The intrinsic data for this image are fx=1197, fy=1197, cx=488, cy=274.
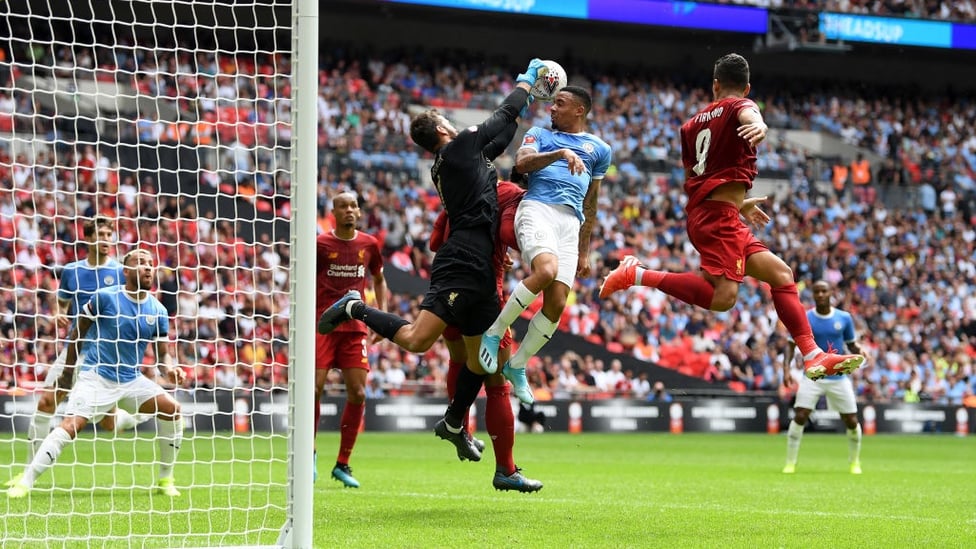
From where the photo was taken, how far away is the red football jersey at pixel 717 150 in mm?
8406

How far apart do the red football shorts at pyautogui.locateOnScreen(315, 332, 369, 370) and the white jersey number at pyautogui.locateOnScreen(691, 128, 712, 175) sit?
4187mm

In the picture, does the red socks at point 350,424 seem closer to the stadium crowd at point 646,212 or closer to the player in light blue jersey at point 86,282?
the player in light blue jersey at point 86,282

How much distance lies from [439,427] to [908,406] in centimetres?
1940

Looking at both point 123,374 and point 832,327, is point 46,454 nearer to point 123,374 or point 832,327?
point 123,374

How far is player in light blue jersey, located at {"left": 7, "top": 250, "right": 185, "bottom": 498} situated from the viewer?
9.75 metres

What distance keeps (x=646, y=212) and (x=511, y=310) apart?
22.3 m

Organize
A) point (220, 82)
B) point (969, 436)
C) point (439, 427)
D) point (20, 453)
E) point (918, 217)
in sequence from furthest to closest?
point (918, 217) → point (220, 82) → point (969, 436) → point (20, 453) → point (439, 427)

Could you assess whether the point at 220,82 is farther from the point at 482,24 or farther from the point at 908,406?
the point at 908,406


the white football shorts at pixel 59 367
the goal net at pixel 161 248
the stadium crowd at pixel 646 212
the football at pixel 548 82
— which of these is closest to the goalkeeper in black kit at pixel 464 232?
the football at pixel 548 82

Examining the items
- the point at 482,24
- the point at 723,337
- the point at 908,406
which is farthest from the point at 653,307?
the point at 482,24

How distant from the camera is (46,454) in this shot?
376 inches

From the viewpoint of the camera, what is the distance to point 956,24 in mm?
35719

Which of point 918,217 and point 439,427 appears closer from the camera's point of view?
point 439,427

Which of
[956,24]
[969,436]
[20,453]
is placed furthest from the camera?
[956,24]
